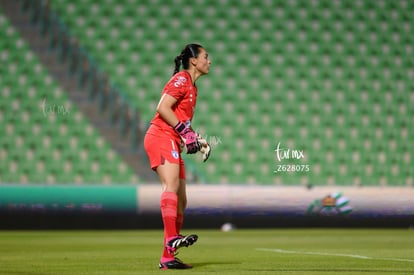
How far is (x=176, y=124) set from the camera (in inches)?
241

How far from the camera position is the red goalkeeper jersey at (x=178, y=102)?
6195 mm

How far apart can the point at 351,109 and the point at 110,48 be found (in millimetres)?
4860

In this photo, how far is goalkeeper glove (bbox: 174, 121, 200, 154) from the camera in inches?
240

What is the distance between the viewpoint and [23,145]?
1512 cm

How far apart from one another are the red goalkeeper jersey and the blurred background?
7.82m

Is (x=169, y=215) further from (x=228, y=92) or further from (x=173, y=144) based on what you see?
(x=228, y=92)

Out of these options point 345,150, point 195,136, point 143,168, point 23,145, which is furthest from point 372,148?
point 195,136

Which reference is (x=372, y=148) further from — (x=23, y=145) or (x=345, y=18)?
(x=23, y=145)

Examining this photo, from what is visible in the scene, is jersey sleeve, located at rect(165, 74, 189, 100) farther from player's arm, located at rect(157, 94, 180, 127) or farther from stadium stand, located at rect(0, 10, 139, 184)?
stadium stand, located at rect(0, 10, 139, 184)

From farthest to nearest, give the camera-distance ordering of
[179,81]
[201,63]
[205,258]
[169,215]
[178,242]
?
[205,258] < [201,63] < [179,81] < [169,215] < [178,242]

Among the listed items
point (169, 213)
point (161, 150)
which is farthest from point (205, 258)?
point (161, 150)

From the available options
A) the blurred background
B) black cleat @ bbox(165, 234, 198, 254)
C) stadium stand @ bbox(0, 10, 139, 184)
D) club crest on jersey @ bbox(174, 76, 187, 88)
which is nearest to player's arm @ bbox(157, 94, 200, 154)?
club crest on jersey @ bbox(174, 76, 187, 88)

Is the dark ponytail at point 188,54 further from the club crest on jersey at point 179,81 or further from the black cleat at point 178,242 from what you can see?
the black cleat at point 178,242

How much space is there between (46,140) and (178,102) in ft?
30.4
